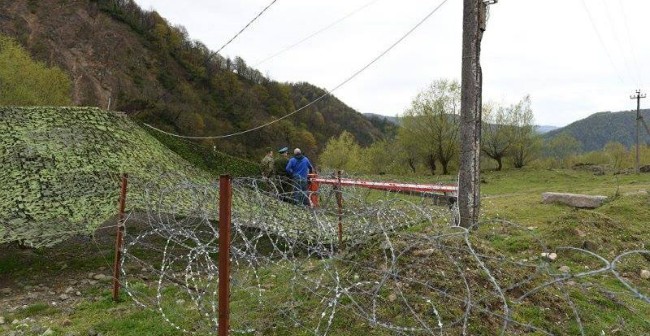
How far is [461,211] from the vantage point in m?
6.71

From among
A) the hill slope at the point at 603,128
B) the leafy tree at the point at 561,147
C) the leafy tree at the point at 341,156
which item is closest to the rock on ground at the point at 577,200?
the leafy tree at the point at 341,156

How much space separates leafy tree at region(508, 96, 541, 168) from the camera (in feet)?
127

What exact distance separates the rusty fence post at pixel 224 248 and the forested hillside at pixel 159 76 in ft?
156

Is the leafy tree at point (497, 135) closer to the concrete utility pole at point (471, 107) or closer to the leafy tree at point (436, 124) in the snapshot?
the leafy tree at point (436, 124)

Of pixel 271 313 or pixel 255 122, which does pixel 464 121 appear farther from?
pixel 255 122

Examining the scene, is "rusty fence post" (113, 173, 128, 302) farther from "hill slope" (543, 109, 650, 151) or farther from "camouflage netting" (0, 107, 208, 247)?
"hill slope" (543, 109, 650, 151)

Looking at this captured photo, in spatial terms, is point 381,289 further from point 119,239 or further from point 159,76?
point 159,76

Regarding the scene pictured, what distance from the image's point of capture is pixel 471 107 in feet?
21.4

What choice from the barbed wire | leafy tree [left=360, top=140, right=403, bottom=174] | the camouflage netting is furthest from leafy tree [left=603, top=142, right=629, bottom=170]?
the camouflage netting

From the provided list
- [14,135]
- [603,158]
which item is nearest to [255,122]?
[603,158]

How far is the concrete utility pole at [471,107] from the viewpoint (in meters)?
6.40

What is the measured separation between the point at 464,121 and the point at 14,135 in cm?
667

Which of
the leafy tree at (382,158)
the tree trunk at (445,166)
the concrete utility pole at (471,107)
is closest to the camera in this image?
the concrete utility pole at (471,107)

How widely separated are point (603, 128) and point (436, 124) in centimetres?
12627
